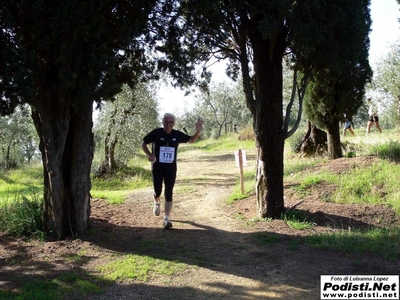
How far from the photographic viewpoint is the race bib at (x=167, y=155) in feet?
22.3

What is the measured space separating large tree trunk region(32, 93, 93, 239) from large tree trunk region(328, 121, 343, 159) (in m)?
7.99

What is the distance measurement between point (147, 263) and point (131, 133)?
1136 centimetres

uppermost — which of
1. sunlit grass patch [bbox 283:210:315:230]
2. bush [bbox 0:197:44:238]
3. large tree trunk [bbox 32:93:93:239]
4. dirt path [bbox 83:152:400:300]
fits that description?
Result: large tree trunk [bbox 32:93:93:239]

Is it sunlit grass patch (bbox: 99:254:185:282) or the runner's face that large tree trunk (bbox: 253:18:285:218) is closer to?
the runner's face

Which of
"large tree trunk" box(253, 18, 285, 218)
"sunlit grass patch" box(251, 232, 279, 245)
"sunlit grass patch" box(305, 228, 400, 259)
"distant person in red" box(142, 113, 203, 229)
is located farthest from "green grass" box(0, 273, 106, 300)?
"large tree trunk" box(253, 18, 285, 218)

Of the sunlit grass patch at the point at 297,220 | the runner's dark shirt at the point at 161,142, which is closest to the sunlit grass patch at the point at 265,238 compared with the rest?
the sunlit grass patch at the point at 297,220

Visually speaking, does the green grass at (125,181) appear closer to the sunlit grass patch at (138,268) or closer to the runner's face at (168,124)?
the runner's face at (168,124)

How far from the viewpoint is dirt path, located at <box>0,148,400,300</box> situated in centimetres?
435

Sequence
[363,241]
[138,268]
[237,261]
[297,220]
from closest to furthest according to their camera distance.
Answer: [138,268]
[237,261]
[363,241]
[297,220]

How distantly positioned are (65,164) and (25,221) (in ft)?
3.90

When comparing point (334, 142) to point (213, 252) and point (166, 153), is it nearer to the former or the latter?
point (166, 153)

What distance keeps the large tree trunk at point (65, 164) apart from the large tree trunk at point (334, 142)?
7986mm

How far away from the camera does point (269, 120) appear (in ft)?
23.8

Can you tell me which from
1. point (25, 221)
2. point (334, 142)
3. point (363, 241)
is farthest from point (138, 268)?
point (334, 142)
